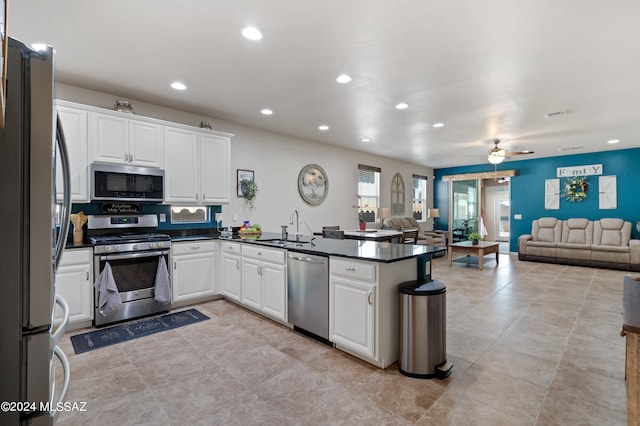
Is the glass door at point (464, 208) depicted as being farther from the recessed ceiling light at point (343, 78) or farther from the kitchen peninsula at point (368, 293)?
the kitchen peninsula at point (368, 293)

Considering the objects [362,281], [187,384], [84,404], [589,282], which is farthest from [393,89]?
[589,282]

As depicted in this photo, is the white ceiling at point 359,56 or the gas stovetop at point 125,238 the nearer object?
the white ceiling at point 359,56

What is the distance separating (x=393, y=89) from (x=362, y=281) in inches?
95.4

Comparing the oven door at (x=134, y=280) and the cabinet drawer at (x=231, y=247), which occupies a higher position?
the cabinet drawer at (x=231, y=247)

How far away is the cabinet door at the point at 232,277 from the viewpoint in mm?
4078

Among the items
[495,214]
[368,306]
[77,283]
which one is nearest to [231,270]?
[77,283]

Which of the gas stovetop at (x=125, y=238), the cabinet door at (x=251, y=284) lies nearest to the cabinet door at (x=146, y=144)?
the gas stovetop at (x=125, y=238)

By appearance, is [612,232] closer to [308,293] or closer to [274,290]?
[308,293]

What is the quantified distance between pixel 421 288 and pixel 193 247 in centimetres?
300

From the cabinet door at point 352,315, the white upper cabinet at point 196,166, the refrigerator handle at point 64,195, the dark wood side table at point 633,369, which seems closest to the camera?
the refrigerator handle at point 64,195

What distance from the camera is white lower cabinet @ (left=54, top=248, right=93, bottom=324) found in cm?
323

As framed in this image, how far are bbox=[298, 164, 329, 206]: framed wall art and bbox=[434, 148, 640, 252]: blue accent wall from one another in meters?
5.73

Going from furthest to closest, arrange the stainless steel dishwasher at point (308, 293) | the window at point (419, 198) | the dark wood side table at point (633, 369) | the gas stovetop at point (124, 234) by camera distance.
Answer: the window at point (419, 198) → the gas stovetop at point (124, 234) → the stainless steel dishwasher at point (308, 293) → the dark wood side table at point (633, 369)

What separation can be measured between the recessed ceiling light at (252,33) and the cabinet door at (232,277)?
2.55 metres
